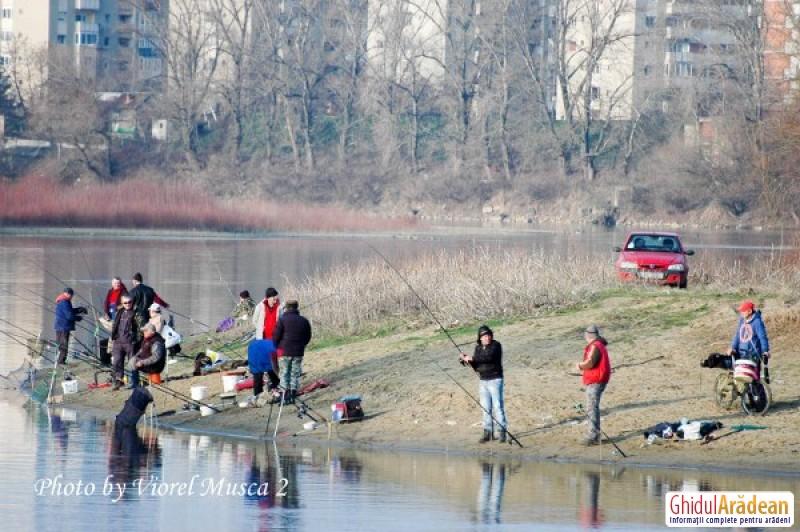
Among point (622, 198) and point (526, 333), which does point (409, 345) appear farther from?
point (622, 198)

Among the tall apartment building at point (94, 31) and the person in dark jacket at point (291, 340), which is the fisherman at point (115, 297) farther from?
the tall apartment building at point (94, 31)

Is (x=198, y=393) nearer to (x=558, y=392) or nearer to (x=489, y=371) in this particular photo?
(x=558, y=392)

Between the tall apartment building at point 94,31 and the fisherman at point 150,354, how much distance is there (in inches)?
3801

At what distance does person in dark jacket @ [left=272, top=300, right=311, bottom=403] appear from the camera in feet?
80.9

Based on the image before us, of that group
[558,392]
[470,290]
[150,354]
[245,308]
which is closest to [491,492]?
[558,392]

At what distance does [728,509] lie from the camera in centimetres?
1936

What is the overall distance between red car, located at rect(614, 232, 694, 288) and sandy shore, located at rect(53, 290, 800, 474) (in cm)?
593

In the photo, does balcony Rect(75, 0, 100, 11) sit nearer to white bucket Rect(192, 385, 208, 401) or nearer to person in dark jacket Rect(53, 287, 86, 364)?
person in dark jacket Rect(53, 287, 86, 364)

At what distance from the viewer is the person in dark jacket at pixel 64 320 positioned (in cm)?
3041

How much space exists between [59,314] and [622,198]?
7065 centimetres

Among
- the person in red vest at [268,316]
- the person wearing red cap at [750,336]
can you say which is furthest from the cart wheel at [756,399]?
the person in red vest at [268,316]

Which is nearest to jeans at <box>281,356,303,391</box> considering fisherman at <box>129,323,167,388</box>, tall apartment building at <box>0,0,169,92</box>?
fisherman at <box>129,323,167,388</box>

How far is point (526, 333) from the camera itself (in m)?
30.0

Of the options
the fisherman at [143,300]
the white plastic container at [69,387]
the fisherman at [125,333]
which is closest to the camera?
the fisherman at [125,333]
